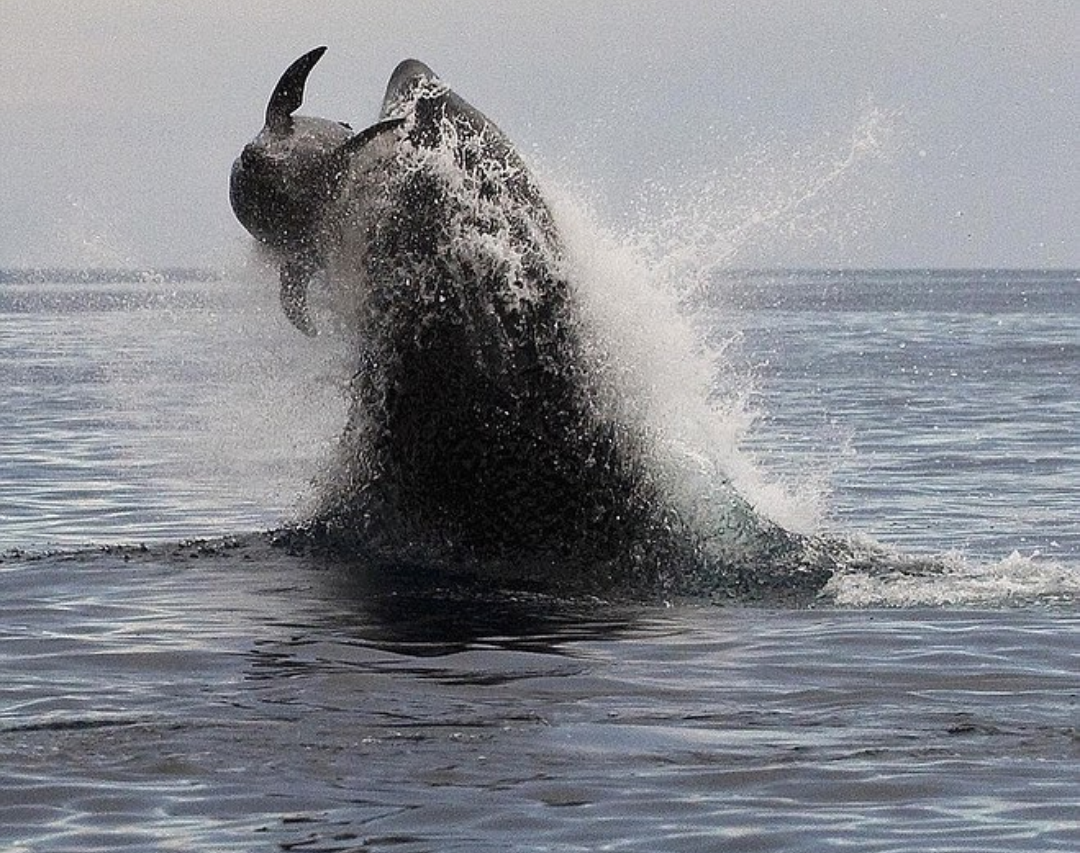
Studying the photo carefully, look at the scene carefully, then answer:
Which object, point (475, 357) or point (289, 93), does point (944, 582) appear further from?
point (289, 93)

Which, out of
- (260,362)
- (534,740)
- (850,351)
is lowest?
(534,740)

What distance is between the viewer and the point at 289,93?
1226 centimetres

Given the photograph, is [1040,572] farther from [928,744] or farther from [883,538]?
[928,744]

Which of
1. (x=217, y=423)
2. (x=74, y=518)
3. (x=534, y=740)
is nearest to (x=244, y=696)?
(x=534, y=740)

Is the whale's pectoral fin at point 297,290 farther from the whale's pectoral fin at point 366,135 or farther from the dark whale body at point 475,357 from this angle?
the whale's pectoral fin at point 366,135

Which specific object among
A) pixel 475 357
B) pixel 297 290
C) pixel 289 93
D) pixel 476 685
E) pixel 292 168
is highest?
pixel 289 93

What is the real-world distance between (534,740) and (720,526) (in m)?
4.66

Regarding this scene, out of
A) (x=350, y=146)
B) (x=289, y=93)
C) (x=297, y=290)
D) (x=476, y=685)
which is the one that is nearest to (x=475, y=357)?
(x=297, y=290)

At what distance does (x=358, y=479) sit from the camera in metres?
13.1

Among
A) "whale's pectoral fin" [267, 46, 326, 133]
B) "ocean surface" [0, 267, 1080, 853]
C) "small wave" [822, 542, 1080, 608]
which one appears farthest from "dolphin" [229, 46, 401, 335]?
"small wave" [822, 542, 1080, 608]

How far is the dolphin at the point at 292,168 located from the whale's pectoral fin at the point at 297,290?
11 cm

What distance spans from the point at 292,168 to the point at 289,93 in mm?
409

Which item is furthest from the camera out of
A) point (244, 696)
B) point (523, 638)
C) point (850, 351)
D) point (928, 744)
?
point (850, 351)

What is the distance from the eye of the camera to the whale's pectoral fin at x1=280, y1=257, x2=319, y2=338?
503 inches
